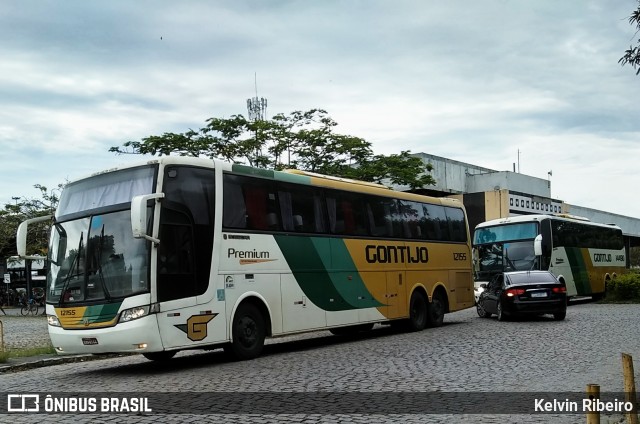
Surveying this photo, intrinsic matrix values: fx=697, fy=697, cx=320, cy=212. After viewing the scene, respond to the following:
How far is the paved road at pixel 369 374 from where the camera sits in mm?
8164

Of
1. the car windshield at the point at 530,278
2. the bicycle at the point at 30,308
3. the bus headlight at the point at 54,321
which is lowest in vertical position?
the bicycle at the point at 30,308

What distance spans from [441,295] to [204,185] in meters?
10.5

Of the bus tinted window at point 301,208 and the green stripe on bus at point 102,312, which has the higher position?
the bus tinted window at point 301,208

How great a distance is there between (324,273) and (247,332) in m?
2.97

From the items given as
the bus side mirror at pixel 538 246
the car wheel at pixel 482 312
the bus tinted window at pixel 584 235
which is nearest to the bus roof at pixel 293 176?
the car wheel at pixel 482 312

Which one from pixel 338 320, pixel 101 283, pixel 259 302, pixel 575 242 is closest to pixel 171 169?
pixel 101 283

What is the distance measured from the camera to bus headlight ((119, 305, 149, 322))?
451 inches

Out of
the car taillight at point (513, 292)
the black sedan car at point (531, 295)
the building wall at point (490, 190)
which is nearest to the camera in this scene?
the black sedan car at point (531, 295)

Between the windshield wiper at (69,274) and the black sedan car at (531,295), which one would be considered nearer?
the windshield wiper at (69,274)

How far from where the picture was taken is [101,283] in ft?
38.8

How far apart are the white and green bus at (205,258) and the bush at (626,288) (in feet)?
66.4

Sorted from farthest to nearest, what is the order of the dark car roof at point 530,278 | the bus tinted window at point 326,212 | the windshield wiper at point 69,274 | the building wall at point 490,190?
the building wall at point 490,190 → the dark car roof at point 530,278 → the bus tinted window at point 326,212 → the windshield wiper at point 69,274

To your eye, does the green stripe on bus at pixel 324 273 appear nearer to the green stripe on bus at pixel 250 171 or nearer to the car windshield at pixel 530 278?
the green stripe on bus at pixel 250 171

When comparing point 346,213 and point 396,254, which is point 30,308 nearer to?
point 396,254
